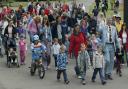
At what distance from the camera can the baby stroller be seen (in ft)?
68.0

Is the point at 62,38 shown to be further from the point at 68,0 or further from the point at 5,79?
the point at 68,0

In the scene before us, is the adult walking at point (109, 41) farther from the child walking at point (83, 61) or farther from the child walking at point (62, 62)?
the child walking at point (62, 62)

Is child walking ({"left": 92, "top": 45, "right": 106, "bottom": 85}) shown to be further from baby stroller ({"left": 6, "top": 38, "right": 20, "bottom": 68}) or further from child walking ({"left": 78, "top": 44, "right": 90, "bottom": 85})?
baby stroller ({"left": 6, "top": 38, "right": 20, "bottom": 68})

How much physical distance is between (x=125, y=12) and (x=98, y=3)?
1908 cm

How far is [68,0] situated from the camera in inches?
2063

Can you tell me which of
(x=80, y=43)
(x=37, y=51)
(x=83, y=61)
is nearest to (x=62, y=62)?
(x=83, y=61)

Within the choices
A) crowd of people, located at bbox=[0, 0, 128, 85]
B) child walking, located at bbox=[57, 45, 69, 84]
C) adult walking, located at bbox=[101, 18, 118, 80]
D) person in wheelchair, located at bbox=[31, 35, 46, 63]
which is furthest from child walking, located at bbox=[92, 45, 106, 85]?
person in wheelchair, located at bbox=[31, 35, 46, 63]

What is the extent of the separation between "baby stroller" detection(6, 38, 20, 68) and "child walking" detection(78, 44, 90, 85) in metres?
3.71

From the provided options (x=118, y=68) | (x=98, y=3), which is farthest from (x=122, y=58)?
(x=98, y=3)

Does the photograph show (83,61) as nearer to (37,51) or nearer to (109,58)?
(109,58)

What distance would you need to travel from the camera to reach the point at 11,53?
20734 millimetres

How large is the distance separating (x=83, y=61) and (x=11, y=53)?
3959 mm

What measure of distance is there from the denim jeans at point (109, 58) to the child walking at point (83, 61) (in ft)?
2.85

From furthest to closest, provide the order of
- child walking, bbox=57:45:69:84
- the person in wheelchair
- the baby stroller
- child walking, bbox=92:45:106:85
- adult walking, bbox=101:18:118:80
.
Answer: the baby stroller < the person in wheelchair < adult walking, bbox=101:18:118:80 < child walking, bbox=57:45:69:84 < child walking, bbox=92:45:106:85
